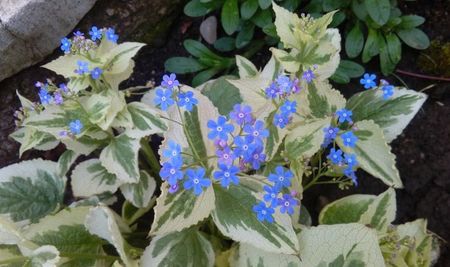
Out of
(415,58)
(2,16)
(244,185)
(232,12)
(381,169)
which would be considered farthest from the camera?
(415,58)


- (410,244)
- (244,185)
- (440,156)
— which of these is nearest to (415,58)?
(440,156)

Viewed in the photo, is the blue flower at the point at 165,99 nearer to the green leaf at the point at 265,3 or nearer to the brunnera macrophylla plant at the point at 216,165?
the brunnera macrophylla plant at the point at 216,165

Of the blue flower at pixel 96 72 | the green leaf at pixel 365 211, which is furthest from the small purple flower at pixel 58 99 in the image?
the green leaf at pixel 365 211

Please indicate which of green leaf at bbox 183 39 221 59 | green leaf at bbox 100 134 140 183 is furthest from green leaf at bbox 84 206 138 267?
green leaf at bbox 183 39 221 59

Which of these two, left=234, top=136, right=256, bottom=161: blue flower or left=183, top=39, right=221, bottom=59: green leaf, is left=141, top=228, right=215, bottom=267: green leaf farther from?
left=183, top=39, right=221, bottom=59: green leaf

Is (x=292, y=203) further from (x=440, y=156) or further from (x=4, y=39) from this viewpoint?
(x=4, y=39)

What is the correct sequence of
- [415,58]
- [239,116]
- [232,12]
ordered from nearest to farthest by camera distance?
[239,116], [232,12], [415,58]
